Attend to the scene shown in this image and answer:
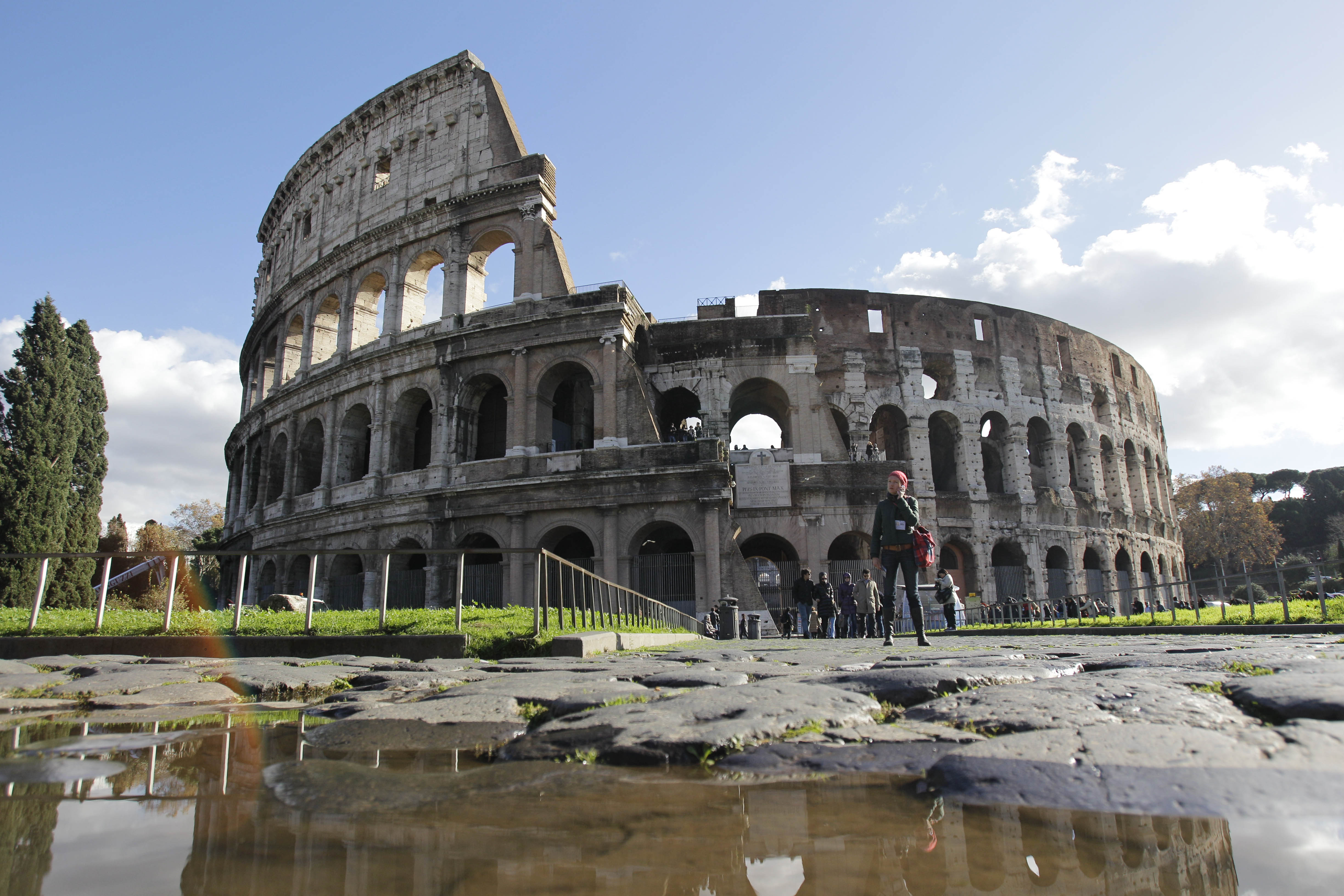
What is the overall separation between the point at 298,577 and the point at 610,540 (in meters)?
10.3

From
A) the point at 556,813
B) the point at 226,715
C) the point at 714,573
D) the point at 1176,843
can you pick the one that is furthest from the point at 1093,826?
the point at 714,573

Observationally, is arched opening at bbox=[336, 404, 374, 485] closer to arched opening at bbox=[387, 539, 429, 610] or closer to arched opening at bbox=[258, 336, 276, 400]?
arched opening at bbox=[387, 539, 429, 610]

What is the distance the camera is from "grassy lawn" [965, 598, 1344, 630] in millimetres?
8258

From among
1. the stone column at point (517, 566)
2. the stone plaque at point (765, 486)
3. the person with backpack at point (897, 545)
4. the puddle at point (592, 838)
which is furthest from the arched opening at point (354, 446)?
the puddle at point (592, 838)

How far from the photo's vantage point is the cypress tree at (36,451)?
18.0 meters

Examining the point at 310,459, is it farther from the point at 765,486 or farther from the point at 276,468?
the point at 765,486

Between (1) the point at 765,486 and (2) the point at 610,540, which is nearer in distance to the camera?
(2) the point at 610,540

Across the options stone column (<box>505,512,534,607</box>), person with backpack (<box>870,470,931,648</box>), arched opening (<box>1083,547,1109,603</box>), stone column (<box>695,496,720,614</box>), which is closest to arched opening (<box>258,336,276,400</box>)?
stone column (<box>505,512,534,607</box>)

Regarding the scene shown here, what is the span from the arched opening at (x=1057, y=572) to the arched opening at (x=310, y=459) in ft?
70.2

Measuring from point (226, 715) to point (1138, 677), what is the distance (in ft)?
11.4

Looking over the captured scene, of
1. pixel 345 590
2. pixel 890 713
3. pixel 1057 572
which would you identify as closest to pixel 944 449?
pixel 1057 572

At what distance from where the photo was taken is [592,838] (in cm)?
132

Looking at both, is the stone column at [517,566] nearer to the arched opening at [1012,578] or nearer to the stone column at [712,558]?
the stone column at [712,558]

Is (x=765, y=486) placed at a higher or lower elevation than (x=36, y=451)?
lower
